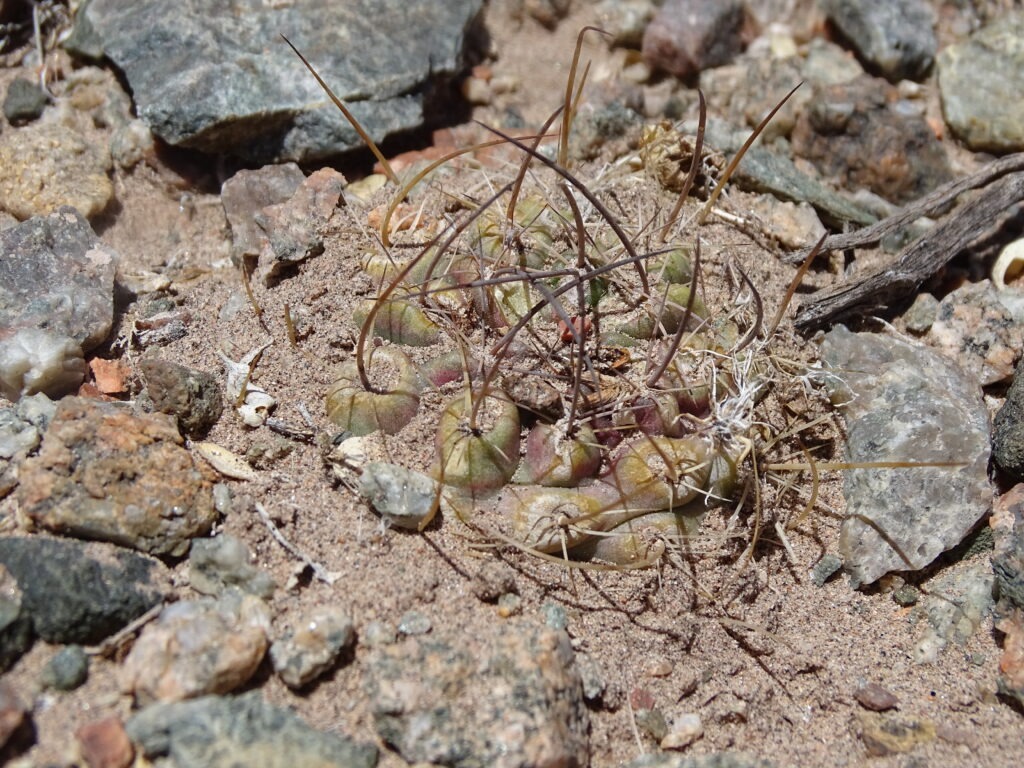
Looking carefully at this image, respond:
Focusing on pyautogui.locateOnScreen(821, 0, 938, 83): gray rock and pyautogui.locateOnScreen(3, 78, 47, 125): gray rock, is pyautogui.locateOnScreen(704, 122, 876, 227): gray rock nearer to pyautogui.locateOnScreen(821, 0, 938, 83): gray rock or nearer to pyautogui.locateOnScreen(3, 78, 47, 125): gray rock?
pyautogui.locateOnScreen(821, 0, 938, 83): gray rock

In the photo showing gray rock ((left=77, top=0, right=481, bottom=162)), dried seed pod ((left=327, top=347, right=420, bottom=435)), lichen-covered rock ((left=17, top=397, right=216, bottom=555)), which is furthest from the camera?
gray rock ((left=77, top=0, right=481, bottom=162))

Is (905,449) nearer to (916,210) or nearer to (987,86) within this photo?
(916,210)

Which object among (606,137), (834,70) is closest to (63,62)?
(606,137)

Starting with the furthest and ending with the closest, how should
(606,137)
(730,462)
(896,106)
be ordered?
(896,106)
(606,137)
(730,462)

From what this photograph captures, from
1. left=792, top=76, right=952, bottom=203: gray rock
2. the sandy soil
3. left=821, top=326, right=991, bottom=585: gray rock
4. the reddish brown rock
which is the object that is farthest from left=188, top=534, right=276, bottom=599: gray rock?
left=792, top=76, right=952, bottom=203: gray rock

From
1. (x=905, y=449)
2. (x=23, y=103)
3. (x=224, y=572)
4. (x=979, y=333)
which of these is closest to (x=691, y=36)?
(x=979, y=333)

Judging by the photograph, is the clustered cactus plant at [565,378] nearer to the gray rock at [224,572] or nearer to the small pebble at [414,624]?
the small pebble at [414,624]

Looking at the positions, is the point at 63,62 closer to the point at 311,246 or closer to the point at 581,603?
the point at 311,246
